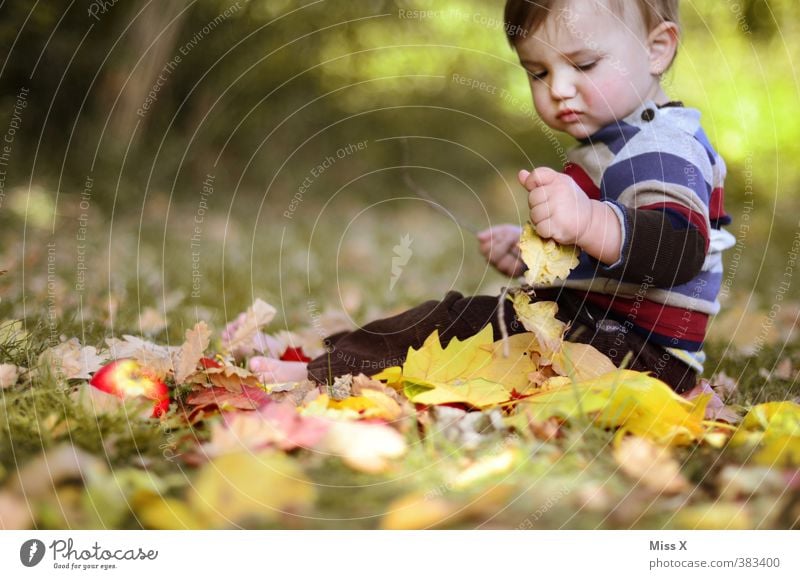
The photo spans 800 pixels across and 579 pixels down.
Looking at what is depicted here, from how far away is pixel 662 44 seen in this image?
201 centimetres

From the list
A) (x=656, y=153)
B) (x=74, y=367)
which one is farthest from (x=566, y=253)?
(x=74, y=367)

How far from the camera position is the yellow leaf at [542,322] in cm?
182

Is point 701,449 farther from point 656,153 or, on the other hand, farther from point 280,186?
point 280,186

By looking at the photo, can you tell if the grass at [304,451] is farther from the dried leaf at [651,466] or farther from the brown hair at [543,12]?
the brown hair at [543,12]

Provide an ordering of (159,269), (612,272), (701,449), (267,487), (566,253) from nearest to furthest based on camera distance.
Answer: (267,487) < (701,449) < (566,253) < (612,272) < (159,269)

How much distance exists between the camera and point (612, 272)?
6.01 feet

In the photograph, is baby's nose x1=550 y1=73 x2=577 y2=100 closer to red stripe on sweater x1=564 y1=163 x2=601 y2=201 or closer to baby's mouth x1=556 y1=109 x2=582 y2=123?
baby's mouth x1=556 y1=109 x2=582 y2=123

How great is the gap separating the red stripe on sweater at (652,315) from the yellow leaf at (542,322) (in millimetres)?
130

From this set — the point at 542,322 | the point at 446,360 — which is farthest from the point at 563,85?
the point at 446,360

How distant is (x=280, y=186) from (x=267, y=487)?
3418 mm

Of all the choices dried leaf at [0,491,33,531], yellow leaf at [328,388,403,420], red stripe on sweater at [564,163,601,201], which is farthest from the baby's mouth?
dried leaf at [0,491,33,531]

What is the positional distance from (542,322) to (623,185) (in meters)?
0.34
